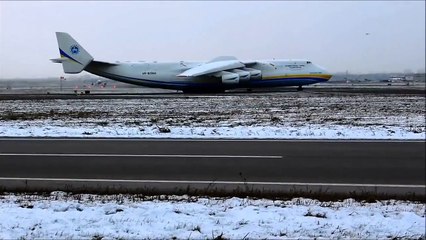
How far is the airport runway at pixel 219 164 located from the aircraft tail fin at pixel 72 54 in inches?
1296

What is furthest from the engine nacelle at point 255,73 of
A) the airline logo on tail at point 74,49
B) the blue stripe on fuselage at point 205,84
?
the airline logo on tail at point 74,49

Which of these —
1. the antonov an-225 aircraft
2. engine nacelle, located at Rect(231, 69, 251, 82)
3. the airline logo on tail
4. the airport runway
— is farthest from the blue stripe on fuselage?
the airport runway

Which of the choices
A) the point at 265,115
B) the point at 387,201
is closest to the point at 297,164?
the point at 387,201

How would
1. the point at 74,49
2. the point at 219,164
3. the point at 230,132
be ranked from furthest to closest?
the point at 74,49
the point at 230,132
the point at 219,164

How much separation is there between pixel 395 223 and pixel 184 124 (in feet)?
38.3

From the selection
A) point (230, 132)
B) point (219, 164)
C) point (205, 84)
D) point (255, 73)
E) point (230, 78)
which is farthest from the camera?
point (205, 84)

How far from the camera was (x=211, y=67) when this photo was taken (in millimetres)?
42062

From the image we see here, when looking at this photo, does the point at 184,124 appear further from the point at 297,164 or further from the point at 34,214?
the point at 34,214

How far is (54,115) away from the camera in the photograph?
20234 millimetres

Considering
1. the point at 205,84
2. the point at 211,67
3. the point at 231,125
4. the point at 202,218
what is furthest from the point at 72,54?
the point at 202,218

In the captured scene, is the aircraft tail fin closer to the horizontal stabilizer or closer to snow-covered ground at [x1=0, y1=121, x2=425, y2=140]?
the horizontal stabilizer

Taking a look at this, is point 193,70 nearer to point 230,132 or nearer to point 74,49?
point 74,49

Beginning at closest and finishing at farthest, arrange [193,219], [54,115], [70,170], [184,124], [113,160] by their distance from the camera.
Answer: [193,219]
[70,170]
[113,160]
[184,124]
[54,115]

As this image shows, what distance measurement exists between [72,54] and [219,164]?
127 ft
